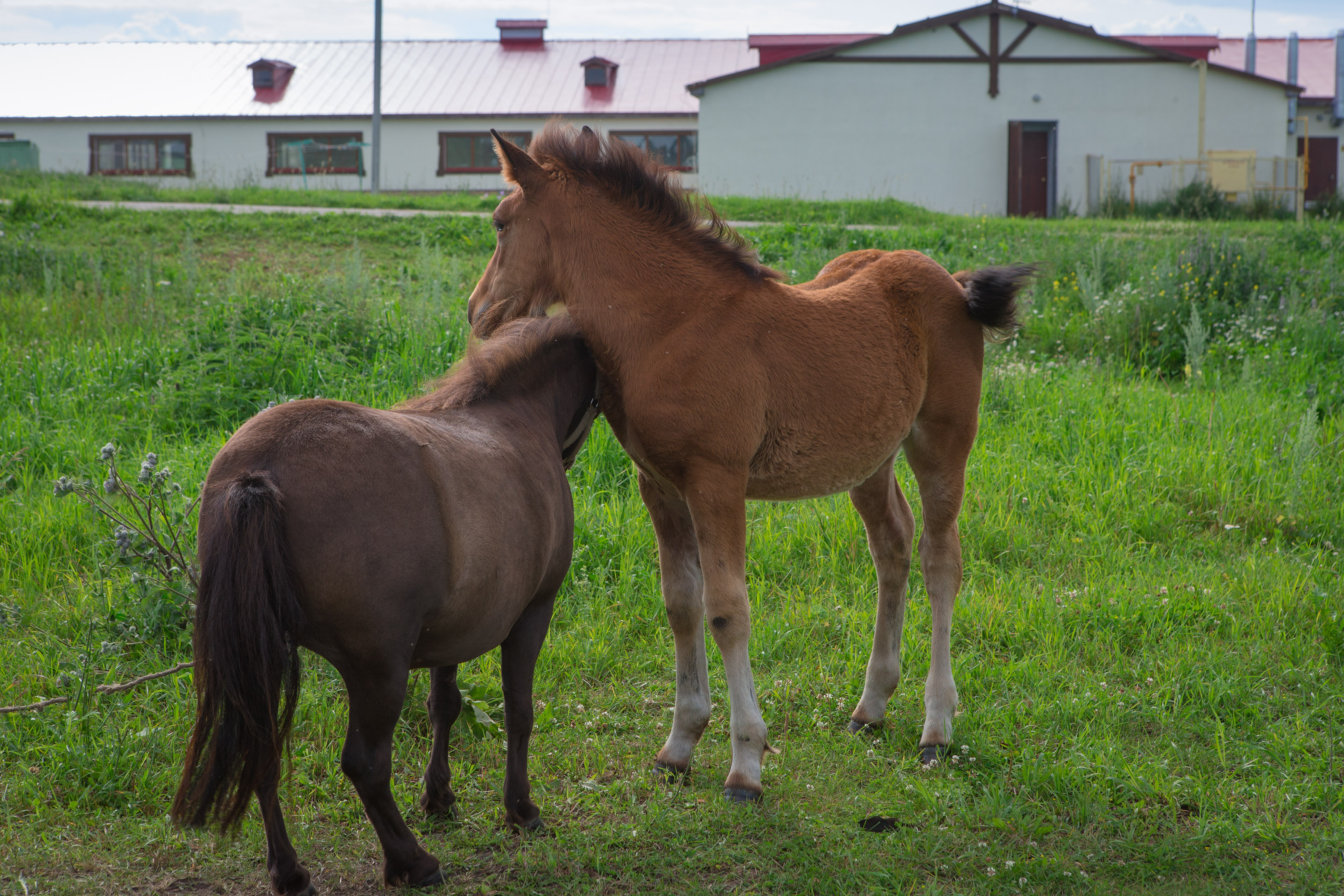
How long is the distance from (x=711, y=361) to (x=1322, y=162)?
109 ft

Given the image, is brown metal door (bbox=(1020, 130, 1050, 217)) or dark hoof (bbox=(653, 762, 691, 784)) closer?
dark hoof (bbox=(653, 762, 691, 784))

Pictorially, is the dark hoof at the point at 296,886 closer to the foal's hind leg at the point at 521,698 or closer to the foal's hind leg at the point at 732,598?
the foal's hind leg at the point at 521,698

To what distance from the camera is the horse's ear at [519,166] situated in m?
3.41

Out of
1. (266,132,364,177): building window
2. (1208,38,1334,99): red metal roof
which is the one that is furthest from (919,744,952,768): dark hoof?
(1208,38,1334,99): red metal roof

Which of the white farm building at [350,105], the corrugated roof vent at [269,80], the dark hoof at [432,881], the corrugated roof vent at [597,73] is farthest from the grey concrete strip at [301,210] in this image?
the corrugated roof vent at [269,80]

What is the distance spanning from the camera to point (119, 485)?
153 inches

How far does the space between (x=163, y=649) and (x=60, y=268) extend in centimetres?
668

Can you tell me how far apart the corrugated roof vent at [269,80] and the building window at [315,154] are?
2.05m

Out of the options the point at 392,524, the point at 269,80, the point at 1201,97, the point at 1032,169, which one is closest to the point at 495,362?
the point at 392,524

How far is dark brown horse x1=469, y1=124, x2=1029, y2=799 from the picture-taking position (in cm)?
341

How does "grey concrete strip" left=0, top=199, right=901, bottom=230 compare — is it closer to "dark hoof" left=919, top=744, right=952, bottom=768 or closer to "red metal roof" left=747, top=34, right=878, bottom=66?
"dark hoof" left=919, top=744, right=952, bottom=768

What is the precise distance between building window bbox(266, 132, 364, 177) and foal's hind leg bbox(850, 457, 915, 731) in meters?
26.7

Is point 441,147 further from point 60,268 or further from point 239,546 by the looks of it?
point 239,546

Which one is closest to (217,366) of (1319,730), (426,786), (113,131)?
(426,786)
